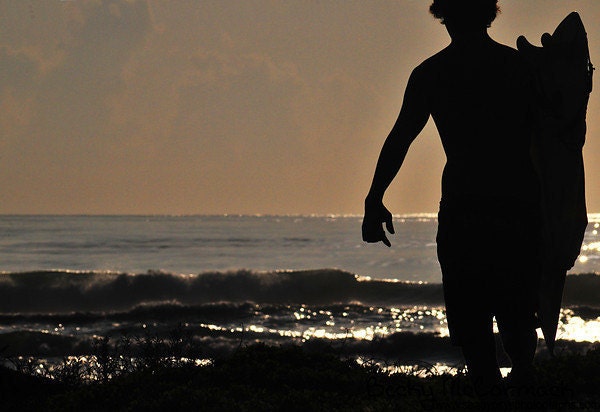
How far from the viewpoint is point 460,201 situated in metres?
4.79

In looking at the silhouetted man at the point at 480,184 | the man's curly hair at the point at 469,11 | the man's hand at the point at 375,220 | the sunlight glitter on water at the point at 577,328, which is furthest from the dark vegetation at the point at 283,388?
the sunlight glitter on water at the point at 577,328

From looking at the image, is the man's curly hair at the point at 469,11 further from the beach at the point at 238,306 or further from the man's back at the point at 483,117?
the beach at the point at 238,306

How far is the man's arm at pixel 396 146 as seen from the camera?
4930 mm

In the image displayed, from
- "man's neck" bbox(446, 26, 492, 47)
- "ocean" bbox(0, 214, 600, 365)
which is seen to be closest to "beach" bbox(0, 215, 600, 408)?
"ocean" bbox(0, 214, 600, 365)

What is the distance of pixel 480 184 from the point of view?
4.75 m

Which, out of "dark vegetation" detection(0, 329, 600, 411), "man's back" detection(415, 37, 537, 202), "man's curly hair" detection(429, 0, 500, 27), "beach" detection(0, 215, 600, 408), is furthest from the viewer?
"beach" detection(0, 215, 600, 408)

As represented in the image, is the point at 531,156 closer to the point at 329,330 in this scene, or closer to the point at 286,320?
the point at 329,330

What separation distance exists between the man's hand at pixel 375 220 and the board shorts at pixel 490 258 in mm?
325

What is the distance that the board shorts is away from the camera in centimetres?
477

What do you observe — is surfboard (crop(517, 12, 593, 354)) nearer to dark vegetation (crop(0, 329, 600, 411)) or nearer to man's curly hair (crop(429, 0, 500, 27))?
man's curly hair (crop(429, 0, 500, 27))

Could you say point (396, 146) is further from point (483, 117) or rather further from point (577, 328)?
point (577, 328)

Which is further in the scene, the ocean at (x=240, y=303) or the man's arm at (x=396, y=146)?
the ocean at (x=240, y=303)

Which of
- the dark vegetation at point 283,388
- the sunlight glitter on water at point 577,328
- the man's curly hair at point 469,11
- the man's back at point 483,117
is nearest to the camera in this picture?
the man's back at point 483,117

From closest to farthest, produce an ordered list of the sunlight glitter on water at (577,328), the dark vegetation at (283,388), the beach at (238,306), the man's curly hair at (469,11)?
the man's curly hair at (469,11) → the dark vegetation at (283,388) → the beach at (238,306) → the sunlight glitter on water at (577,328)
